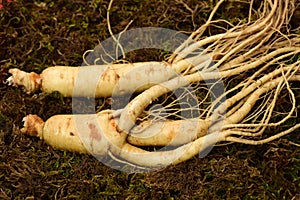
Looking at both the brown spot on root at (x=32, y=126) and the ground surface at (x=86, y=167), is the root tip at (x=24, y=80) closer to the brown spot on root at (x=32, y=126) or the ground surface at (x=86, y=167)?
the ground surface at (x=86, y=167)

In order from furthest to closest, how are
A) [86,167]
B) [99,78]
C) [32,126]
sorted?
1. [99,78]
2. [32,126]
3. [86,167]

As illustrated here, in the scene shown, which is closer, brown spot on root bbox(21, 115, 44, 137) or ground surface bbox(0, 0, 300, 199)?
ground surface bbox(0, 0, 300, 199)

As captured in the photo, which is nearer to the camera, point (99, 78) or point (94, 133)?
point (94, 133)

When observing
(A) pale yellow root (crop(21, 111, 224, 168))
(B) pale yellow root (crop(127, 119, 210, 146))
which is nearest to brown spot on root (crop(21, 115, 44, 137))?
(A) pale yellow root (crop(21, 111, 224, 168))

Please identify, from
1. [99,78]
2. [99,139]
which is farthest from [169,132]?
[99,78]

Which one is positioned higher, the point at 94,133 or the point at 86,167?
Answer: the point at 94,133

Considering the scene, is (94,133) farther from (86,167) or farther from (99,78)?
(99,78)

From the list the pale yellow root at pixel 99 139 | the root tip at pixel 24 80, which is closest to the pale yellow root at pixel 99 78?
the root tip at pixel 24 80

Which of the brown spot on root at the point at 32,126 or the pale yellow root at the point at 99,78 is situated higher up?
the pale yellow root at the point at 99,78

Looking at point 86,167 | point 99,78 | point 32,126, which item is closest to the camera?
point 86,167

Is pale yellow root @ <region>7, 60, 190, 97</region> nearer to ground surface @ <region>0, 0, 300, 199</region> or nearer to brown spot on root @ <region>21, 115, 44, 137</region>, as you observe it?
ground surface @ <region>0, 0, 300, 199</region>

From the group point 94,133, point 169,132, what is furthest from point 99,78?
point 169,132

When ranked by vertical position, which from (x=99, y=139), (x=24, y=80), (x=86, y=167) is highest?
(x=24, y=80)

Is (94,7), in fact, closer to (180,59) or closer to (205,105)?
(180,59)
